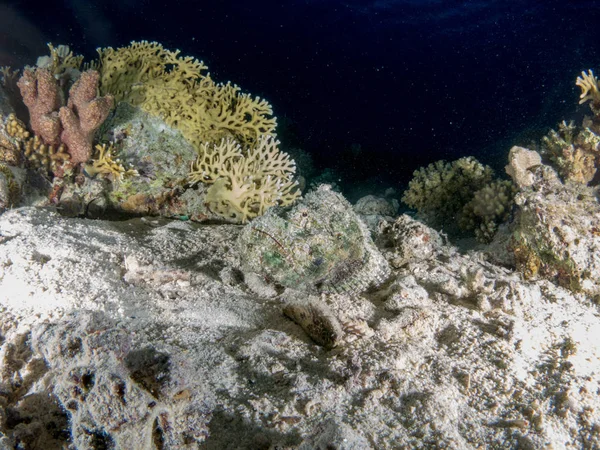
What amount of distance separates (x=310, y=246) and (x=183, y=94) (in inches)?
142

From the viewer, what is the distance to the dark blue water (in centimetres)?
1758

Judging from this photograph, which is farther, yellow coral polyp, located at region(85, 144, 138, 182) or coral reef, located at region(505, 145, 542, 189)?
coral reef, located at region(505, 145, 542, 189)

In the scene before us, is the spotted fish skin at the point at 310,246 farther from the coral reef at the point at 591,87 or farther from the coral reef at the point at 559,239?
the coral reef at the point at 591,87

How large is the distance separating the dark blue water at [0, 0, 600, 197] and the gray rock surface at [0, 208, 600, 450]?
12738 millimetres

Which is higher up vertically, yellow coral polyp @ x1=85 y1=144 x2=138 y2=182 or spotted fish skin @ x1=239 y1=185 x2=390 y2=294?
yellow coral polyp @ x1=85 y1=144 x2=138 y2=182

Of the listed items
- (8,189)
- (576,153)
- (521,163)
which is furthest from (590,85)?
(8,189)

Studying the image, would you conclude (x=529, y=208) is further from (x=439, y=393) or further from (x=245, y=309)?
(x=245, y=309)

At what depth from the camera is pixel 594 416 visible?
6.59 feet

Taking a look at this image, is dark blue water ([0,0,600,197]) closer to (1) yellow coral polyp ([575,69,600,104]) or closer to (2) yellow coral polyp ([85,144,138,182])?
(1) yellow coral polyp ([575,69,600,104])

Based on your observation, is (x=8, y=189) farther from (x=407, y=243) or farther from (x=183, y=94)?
(x=407, y=243)

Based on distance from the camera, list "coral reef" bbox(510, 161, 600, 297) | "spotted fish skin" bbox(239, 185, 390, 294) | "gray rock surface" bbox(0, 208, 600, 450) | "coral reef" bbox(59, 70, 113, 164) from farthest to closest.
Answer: "coral reef" bbox(59, 70, 113, 164) < "coral reef" bbox(510, 161, 600, 297) < "spotted fish skin" bbox(239, 185, 390, 294) < "gray rock surface" bbox(0, 208, 600, 450)

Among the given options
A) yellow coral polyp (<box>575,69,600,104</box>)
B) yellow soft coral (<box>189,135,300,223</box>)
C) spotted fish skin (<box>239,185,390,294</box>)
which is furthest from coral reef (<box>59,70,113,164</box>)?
yellow coral polyp (<box>575,69,600,104</box>)

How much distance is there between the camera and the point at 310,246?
2.91m

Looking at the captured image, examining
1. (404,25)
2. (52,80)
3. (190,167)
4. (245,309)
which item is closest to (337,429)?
(245,309)
